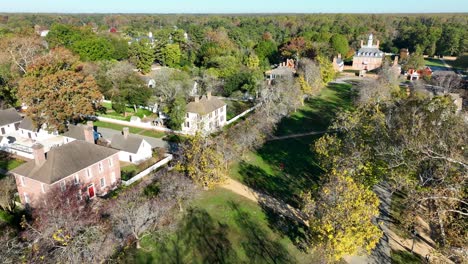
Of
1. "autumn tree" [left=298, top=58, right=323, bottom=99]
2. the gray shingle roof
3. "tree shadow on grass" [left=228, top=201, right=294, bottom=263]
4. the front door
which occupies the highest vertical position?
"autumn tree" [left=298, top=58, right=323, bottom=99]

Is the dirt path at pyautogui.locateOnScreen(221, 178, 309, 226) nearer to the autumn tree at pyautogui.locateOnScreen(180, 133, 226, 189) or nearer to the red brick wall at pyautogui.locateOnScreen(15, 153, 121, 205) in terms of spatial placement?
the autumn tree at pyautogui.locateOnScreen(180, 133, 226, 189)

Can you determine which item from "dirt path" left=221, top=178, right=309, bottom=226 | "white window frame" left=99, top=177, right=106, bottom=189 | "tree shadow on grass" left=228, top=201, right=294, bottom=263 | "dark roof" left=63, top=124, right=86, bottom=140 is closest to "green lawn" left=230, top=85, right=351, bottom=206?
"dirt path" left=221, top=178, right=309, bottom=226

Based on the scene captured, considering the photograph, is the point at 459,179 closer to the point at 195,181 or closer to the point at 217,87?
the point at 195,181

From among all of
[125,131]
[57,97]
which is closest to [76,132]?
[57,97]

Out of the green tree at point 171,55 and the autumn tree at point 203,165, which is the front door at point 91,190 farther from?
the green tree at point 171,55

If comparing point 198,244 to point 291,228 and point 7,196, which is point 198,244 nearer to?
point 291,228

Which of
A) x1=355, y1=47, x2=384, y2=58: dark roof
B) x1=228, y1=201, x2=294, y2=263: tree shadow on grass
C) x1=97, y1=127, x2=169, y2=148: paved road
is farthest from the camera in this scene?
x1=355, y1=47, x2=384, y2=58: dark roof

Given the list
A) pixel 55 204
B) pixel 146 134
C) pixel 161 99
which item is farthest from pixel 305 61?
pixel 55 204
